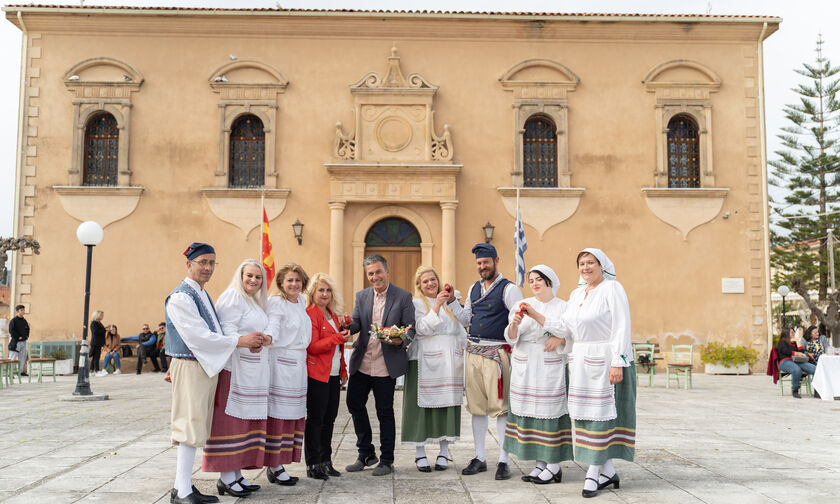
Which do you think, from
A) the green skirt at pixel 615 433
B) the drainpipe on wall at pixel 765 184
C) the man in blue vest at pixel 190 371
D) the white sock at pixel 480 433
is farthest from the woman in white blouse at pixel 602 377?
the drainpipe on wall at pixel 765 184

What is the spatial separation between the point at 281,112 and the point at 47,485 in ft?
44.0

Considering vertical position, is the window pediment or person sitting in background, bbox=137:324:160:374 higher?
the window pediment

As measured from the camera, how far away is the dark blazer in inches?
232

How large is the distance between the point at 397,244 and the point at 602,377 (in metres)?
12.3

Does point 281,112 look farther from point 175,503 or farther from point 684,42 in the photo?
point 175,503

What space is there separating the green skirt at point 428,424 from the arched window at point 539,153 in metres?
12.4

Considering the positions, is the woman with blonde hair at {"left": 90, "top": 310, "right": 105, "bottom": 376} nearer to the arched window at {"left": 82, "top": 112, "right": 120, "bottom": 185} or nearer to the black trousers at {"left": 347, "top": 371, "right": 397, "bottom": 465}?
the arched window at {"left": 82, "top": 112, "right": 120, "bottom": 185}

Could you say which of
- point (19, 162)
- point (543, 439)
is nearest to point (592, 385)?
point (543, 439)

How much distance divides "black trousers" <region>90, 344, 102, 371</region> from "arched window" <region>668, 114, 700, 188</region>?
46.0 ft

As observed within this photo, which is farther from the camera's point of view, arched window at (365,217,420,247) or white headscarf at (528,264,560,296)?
arched window at (365,217,420,247)

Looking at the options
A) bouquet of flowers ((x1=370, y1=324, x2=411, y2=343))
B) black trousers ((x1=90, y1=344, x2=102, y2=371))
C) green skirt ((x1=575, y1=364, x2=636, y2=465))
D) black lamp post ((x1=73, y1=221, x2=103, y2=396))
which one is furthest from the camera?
black trousers ((x1=90, y1=344, x2=102, y2=371))

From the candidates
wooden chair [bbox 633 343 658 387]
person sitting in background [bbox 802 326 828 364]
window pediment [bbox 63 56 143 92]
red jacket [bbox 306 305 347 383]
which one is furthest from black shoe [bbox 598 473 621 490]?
window pediment [bbox 63 56 143 92]

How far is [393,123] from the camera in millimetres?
17516

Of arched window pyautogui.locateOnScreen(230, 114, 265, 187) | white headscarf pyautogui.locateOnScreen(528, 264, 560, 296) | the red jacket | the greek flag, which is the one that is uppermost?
arched window pyautogui.locateOnScreen(230, 114, 265, 187)
